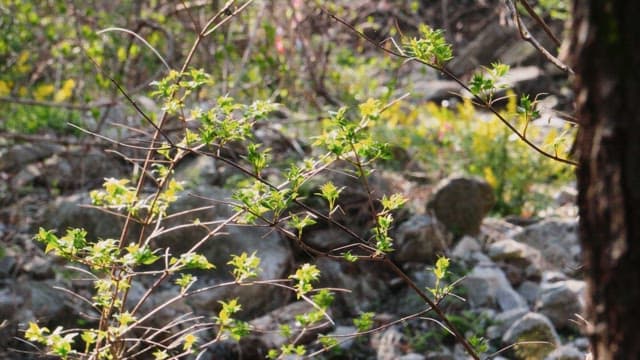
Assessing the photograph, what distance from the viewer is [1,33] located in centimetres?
644

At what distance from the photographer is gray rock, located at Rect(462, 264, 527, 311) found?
552 centimetres

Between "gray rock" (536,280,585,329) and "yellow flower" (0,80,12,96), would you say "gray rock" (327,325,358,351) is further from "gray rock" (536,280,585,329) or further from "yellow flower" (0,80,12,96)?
"yellow flower" (0,80,12,96)

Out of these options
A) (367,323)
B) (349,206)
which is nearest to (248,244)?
(349,206)

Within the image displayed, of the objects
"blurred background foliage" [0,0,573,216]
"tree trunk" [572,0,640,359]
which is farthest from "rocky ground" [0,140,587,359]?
"tree trunk" [572,0,640,359]

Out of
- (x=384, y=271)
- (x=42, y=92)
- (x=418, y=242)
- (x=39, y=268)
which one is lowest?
(x=384, y=271)

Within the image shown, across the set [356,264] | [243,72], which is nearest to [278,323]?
[356,264]

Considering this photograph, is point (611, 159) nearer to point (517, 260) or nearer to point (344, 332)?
point (344, 332)

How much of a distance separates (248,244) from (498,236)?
1.95 m

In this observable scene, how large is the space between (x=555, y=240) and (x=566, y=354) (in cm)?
163

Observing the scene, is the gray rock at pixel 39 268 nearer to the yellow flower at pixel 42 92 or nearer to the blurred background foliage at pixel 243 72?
the blurred background foliage at pixel 243 72

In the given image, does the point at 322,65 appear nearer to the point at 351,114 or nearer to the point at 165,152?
the point at 351,114

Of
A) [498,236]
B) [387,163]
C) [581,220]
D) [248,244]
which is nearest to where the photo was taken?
[581,220]

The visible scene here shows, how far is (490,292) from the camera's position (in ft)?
18.2

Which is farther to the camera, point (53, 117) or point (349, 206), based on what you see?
point (53, 117)
